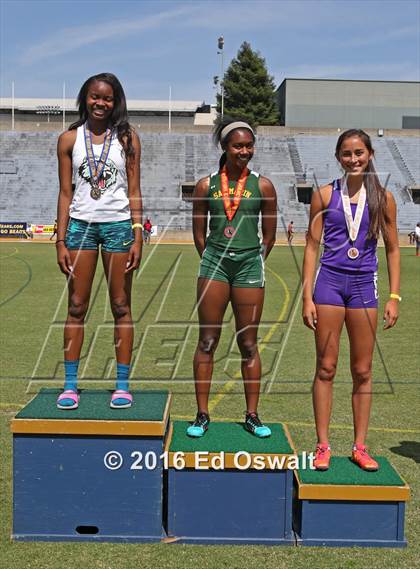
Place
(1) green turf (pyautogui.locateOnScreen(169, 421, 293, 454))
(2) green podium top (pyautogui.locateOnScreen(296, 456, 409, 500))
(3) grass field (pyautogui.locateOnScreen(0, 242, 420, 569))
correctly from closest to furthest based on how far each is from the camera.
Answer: (3) grass field (pyautogui.locateOnScreen(0, 242, 420, 569)) → (2) green podium top (pyautogui.locateOnScreen(296, 456, 409, 500)) → (1) green turf (pyautogui.locateOnScreen(169, 421, 293, 454))

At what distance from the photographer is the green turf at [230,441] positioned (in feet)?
Result: 12.7

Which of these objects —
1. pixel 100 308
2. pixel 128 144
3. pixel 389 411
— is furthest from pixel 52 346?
pixel 128 144

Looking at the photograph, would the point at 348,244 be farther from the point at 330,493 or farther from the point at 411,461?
the point at 411,461

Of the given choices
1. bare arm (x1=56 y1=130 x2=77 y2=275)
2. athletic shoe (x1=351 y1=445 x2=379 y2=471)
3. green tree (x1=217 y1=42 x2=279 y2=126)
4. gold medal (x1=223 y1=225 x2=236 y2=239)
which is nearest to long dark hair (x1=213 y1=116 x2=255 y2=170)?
gold medal (x1=223 y1=225 x2=236 y2=239)

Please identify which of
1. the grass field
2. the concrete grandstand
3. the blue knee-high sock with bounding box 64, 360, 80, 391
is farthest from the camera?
the concrete grandstand

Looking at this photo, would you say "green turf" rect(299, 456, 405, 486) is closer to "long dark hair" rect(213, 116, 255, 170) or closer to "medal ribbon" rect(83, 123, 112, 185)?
"long dark hair" rect(213, 116, 255, 170)

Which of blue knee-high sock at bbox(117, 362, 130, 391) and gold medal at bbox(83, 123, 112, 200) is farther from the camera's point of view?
blue knee-high sock at bbox(117, 362, 130, 391)

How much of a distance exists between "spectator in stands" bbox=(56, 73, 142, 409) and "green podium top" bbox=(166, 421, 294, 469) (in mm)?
430

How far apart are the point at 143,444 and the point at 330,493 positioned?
1037 millimetres

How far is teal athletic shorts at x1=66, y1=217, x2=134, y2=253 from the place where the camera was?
4.21 meters

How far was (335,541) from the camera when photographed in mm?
3814

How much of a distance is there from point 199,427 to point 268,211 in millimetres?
1360

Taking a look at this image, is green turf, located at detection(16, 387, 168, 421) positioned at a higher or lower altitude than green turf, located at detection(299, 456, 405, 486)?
higher

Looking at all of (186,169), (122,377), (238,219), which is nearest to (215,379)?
(122,377)
